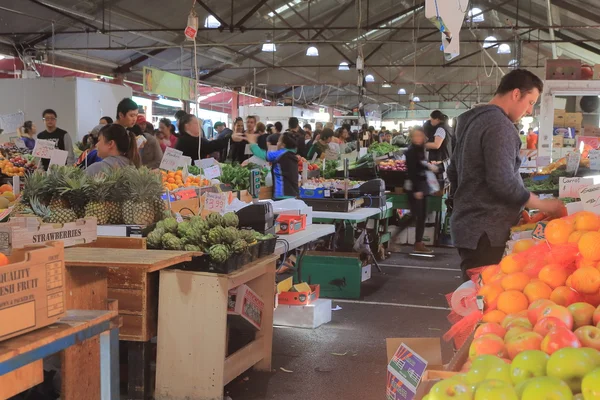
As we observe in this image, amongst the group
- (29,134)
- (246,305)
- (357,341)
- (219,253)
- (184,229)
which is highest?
(29,134)

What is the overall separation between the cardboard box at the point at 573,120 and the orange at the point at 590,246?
786 cm

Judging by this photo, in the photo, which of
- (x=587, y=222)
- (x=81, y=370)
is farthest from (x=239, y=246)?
(x=587, y=222)

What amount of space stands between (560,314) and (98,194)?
3014mm

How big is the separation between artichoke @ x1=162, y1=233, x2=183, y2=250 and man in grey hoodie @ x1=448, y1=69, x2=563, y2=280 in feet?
5.07

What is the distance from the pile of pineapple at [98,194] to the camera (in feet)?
13.4

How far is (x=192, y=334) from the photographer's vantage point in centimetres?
376

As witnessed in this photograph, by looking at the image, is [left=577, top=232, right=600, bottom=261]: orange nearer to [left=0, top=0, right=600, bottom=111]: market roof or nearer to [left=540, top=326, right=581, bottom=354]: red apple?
[left=540, top=326, right=581, bottom=354]: red apple

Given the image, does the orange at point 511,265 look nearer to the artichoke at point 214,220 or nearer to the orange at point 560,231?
the orange at point 560,231

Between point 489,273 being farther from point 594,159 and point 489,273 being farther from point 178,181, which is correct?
point 178,181

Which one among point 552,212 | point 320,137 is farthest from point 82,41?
point 552,212

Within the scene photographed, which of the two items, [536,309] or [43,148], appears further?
[43,148]

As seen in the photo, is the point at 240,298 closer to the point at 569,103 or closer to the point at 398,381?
the point at 398,381

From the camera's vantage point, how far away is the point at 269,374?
4387mm

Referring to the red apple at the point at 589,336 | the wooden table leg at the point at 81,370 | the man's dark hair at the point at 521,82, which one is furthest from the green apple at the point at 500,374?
the man's dark hair at the point at 521,82
